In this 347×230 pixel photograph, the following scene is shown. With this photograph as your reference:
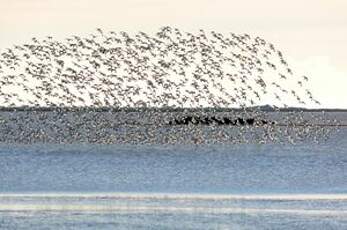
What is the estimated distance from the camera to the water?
42.5m

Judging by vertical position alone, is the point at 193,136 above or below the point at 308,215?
above

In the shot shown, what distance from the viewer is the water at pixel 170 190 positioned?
4247cm

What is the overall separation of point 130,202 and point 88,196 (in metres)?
4.61

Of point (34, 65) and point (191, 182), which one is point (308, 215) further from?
point (34, 65)

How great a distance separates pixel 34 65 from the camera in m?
113

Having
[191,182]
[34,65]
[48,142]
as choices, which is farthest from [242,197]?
[48,142]

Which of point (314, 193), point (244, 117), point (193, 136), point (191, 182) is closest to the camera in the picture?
point (314, 193)

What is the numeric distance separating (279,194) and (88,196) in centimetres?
855

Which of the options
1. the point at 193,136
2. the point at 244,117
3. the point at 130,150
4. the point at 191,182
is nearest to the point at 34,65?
the point at 130,150

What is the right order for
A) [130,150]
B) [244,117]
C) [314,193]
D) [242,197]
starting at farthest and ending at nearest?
[244,117] < [130,150] < [314,193] < [242,197]

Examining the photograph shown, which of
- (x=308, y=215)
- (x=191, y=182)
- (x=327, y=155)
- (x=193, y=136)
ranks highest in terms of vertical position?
(x=193, y=136)

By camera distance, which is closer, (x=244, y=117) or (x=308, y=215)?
(x=308, y=215)

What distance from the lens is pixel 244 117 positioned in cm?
19512

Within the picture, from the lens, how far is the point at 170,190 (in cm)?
6156
